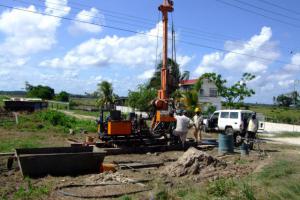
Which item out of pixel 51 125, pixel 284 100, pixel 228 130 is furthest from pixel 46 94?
pixel 228 130

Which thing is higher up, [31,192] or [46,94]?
[46,94]

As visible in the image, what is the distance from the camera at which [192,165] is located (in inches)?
456

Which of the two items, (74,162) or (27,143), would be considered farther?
(27,143)

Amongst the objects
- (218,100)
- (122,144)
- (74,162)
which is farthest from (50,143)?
(218,100)

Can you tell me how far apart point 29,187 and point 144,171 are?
12.7 feet

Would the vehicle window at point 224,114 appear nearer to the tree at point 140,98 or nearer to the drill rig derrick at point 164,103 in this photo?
the drill rig derrick at point 164,103

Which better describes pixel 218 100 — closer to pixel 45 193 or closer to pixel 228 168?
pixel 228 168

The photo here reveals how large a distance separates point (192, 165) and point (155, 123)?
262 inches

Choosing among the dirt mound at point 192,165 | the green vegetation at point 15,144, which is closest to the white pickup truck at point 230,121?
the dirt mound at point 192,165

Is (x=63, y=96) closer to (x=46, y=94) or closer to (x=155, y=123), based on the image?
(x=46, y=94)

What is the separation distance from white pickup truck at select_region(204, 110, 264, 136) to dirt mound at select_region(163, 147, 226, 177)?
11828mm

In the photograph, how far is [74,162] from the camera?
1118cm

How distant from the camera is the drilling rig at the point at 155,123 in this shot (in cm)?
1648

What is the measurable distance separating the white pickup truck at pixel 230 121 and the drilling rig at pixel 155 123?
671 cm
